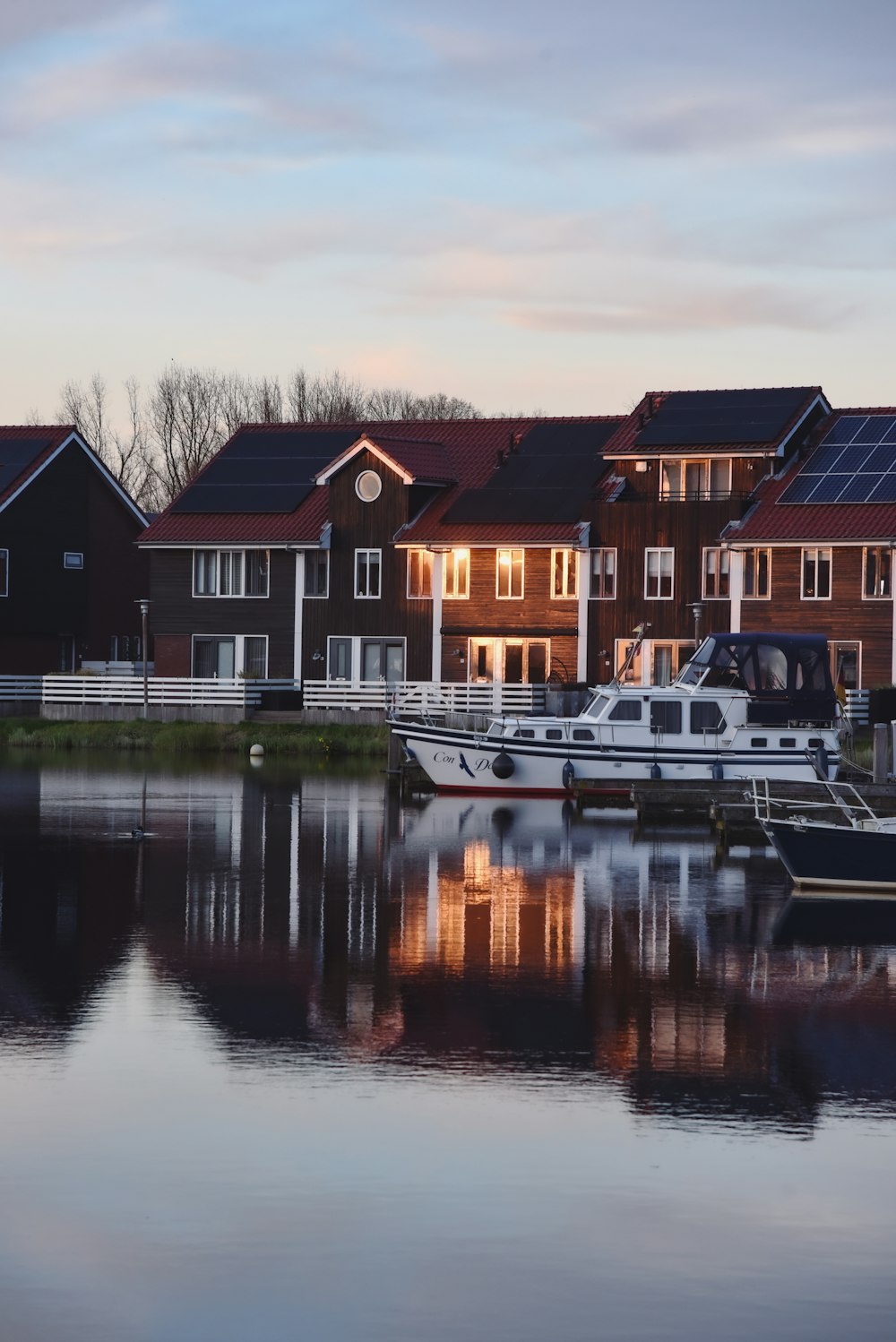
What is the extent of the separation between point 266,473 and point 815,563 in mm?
21980

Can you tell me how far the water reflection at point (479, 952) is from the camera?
1616cm

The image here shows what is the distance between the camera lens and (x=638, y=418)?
68688 millimetres

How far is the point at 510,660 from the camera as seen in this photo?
222ft

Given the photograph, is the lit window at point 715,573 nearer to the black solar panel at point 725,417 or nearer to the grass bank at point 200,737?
the black solar panel at point 725,417

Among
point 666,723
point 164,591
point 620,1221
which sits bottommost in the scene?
point 620,1221

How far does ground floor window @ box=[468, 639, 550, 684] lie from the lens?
220 ft

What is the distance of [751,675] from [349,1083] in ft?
98.5

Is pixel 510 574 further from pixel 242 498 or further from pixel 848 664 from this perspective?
pixel 848 664

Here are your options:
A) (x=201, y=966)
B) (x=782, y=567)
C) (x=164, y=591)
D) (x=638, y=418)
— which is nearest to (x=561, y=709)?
(x=782, y=567)

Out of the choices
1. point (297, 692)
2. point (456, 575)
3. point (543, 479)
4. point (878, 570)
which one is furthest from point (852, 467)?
point (297, 692)

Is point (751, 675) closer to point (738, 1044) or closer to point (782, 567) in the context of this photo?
point (782, 567)

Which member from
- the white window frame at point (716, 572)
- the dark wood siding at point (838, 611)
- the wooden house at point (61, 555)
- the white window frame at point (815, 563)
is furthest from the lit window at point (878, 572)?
the wooden house at point (61, 555)

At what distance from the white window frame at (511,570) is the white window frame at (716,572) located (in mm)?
6314

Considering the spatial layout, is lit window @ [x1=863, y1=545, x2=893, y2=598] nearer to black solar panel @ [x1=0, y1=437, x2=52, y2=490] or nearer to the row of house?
the row of house
